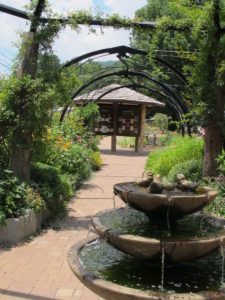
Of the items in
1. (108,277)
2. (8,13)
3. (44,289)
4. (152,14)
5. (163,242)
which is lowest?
(44,289)

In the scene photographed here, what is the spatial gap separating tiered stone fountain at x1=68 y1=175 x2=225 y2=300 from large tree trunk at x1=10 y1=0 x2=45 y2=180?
3253 millimetres

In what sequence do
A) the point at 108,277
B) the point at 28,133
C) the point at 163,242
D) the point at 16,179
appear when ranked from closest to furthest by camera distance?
1. the point at 163,242
2. the point at 108,277
3. the point at 16,179
4. the point at 28,133

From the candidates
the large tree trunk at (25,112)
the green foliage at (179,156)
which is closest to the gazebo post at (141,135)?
the green foliage at (179,156)

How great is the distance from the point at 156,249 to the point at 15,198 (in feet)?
11.5

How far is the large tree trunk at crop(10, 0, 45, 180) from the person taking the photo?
22.5 feet

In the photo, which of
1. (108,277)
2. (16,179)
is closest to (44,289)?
(108,277)

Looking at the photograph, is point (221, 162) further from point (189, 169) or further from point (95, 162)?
point (95, 162)

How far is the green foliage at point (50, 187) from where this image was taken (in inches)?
272

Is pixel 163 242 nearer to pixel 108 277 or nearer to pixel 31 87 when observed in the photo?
pixel 108 277

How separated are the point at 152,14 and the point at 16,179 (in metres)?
34.3

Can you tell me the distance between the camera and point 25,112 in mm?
6773

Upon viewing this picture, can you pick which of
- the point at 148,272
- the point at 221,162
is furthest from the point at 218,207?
the point at 148,272

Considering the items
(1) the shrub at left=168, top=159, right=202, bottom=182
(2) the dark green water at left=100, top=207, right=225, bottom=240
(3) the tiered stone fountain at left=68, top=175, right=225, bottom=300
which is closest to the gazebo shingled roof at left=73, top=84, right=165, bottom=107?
(1) the shrub at left=168, top=159, right=202, bottom=182

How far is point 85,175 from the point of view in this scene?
11906 millimetres
